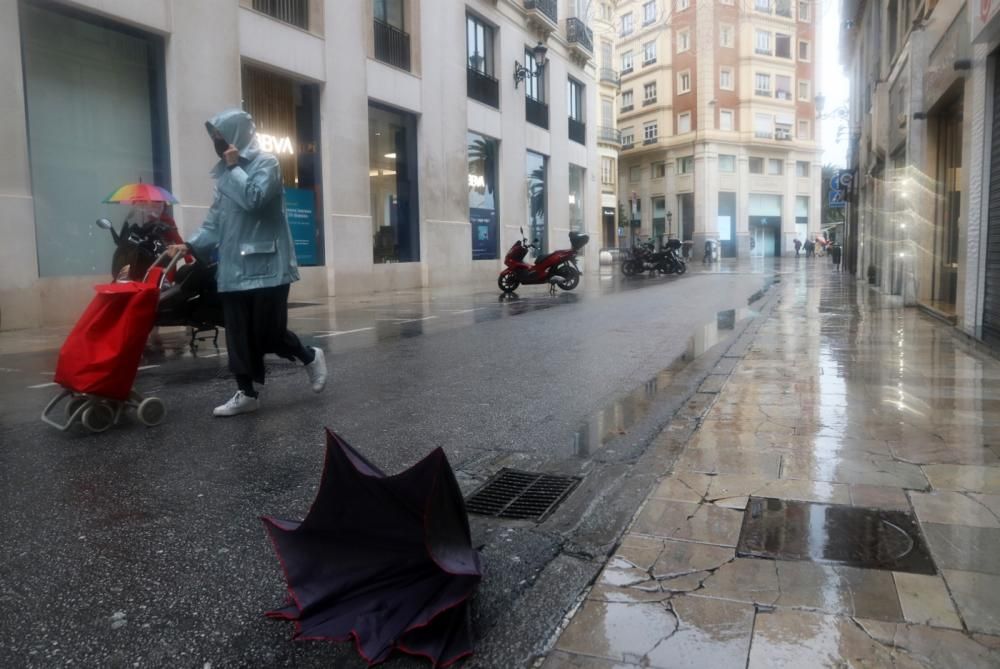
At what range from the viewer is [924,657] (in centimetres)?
209

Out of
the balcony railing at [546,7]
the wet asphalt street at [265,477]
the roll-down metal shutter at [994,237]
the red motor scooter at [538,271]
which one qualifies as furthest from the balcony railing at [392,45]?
the roll-down metal shutter at [994,237]

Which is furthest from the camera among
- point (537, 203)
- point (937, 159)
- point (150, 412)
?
point (537, 203)

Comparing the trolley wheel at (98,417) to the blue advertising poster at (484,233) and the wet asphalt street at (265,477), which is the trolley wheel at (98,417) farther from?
the blue advertising poster at (484,233)

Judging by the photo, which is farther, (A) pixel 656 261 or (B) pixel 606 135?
(B) pixel 606 135

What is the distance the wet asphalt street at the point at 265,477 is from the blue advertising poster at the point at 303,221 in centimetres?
742

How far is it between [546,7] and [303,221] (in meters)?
14.9

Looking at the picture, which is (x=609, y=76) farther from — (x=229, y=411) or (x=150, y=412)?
(x=150, y=412)

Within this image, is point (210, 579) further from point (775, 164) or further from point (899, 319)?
point (775, 164)

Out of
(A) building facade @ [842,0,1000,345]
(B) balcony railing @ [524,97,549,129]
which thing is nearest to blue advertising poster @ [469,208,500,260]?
(B) balcony railing @ [524,97,549,129]

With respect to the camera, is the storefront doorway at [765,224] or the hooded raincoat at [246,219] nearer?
the hooded raincoat at [246,219]

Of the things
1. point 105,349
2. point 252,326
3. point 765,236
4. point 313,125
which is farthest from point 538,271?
point 765,236

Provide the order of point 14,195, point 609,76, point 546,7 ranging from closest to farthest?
point 14,195, point 546,7, point 609,76

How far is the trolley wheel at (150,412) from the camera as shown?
190 inches

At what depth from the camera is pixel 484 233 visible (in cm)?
2405
